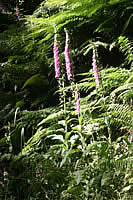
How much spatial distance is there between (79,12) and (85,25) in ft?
1.56

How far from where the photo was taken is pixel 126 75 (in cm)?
219

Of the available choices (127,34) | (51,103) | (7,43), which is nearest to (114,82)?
(127,34)

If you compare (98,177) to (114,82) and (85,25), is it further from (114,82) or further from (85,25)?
(85,25)

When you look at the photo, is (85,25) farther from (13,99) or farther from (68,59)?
(68,59)

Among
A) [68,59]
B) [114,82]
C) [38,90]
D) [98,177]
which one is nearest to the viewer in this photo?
[98,177]

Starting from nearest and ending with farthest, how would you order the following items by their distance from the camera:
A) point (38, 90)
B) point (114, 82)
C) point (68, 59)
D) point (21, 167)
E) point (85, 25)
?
point (68, 59) → point (21, 167) → point (114, 82) → point (85, 25) → point (38, 90)

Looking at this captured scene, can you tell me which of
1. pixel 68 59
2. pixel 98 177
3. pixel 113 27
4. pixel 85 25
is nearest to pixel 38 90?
pixel 85 25

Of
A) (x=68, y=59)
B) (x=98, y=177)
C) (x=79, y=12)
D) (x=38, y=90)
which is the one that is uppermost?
(x=79, y=12)

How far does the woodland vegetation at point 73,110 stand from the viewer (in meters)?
1.46

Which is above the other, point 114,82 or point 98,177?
point 114,82

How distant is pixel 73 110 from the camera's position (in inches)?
112

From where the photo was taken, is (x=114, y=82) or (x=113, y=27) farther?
(x=113, y=27)

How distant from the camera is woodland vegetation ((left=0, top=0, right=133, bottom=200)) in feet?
4.80

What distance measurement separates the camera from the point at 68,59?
5.31 feet
